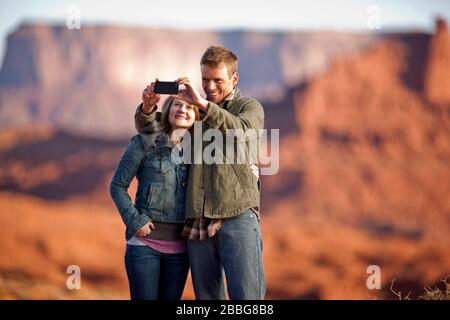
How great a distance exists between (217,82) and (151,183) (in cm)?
64

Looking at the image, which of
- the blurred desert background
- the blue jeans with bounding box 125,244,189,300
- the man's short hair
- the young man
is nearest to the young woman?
the blue jeans with bounding box 125,244,189,300

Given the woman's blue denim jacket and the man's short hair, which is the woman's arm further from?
the man's short hair

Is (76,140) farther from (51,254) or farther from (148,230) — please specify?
(148,230)

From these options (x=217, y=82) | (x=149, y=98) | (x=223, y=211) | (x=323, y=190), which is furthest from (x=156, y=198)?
(x=323, y=190)

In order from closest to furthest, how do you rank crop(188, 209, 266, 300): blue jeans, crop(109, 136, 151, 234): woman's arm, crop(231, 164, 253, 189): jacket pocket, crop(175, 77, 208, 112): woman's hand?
crop(175, 77, 208, 112): woman's hand → crop(188, 209, 266, 300): blue jeans → crop(231, 164, 253, 189): jacket pocket → crop(109, 136, 151, 234): woman's arm

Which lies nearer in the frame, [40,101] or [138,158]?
[138,158]

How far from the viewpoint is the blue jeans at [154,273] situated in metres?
A: 4.09

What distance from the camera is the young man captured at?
3922 mm

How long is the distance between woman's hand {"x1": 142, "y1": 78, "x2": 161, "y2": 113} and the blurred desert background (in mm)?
11586

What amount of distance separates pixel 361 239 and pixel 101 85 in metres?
45.2

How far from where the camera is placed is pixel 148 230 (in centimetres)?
408

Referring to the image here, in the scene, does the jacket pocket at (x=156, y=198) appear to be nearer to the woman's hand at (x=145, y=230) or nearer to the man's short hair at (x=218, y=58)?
the woman's hand at (x=145, y=230)

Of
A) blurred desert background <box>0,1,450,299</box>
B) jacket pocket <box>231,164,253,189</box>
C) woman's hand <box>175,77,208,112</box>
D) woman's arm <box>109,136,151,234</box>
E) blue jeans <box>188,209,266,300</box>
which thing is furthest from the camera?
blurred desert background <box>0,1,450,299</box>
